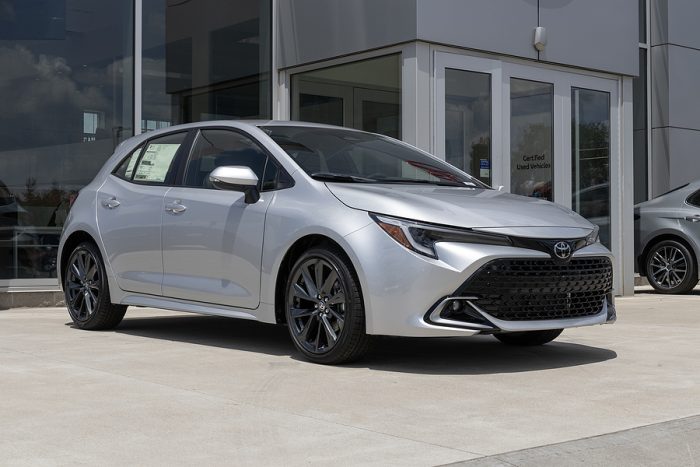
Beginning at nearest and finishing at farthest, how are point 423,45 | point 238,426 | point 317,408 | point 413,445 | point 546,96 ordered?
point 413,445 < point 238,426 < point 317,408 < point 423,45 < point 546,96

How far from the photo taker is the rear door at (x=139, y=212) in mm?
7344

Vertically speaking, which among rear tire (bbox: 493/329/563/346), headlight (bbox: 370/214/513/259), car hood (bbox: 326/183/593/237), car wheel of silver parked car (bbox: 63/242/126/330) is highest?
car hood (bbox: 326/183/593/237)

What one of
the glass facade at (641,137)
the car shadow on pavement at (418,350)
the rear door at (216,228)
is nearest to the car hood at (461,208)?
the rear door at (216,228)

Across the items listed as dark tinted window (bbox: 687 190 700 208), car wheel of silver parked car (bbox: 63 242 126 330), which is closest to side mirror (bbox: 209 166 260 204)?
car wheel of silver parked car (bbox: 63 242 126 330)

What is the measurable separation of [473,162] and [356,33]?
6.43ft

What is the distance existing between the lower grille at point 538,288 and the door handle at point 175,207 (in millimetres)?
2308

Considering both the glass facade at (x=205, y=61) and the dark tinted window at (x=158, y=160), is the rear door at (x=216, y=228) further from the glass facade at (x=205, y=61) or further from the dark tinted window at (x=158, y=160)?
the glass facade at (x=205, y=61)

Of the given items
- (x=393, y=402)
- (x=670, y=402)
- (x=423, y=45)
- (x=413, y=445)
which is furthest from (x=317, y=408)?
(x=423, y=45)

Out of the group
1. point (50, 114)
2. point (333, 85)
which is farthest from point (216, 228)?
point (333, 85)

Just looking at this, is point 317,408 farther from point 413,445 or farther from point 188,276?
point 188,276

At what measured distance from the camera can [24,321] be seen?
896 cm

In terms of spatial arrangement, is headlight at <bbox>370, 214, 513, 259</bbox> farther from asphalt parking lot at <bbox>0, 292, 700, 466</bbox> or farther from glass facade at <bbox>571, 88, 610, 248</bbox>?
glass facade at <bbox>571, 88, 610, 248</bbox>

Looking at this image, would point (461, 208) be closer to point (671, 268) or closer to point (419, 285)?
point (419, 285)

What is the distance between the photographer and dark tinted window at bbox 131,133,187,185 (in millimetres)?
7547
